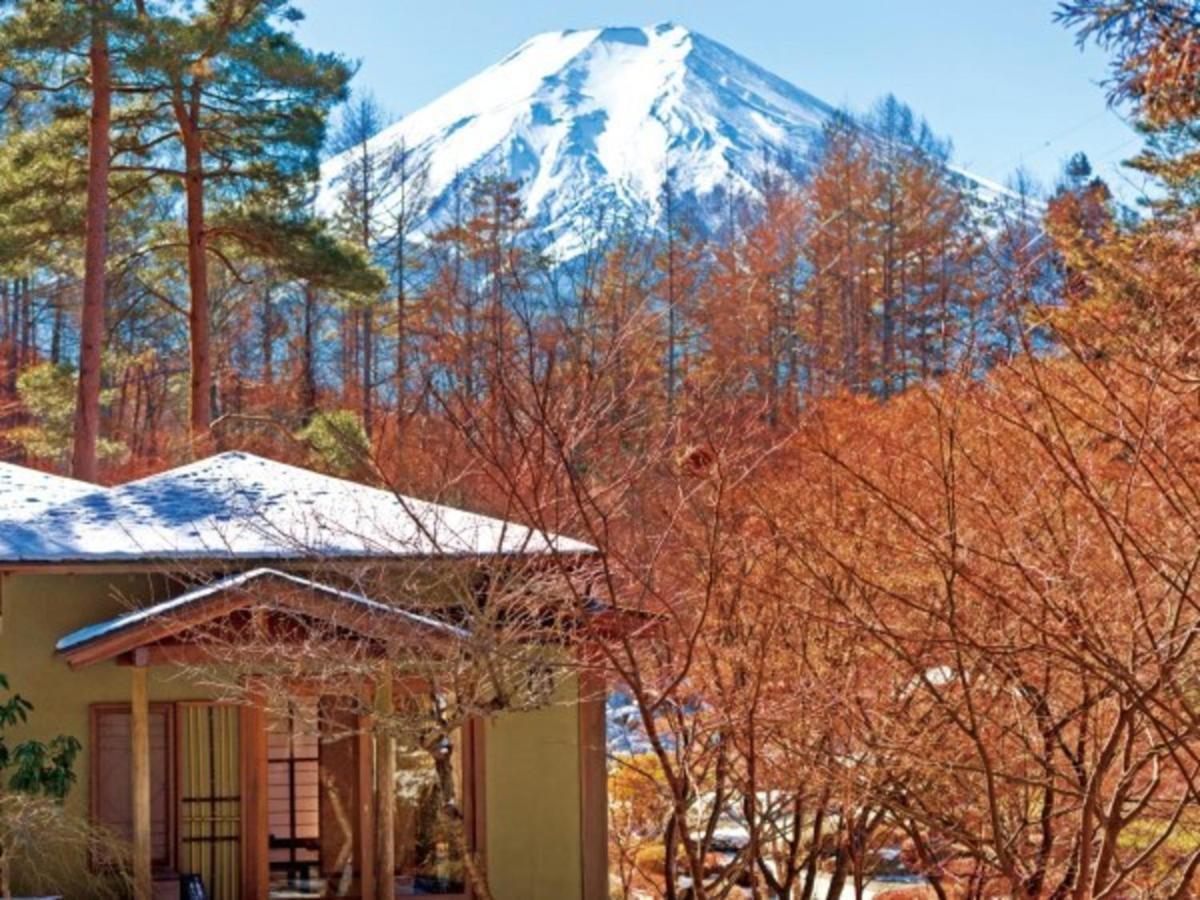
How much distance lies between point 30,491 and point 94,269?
672cm

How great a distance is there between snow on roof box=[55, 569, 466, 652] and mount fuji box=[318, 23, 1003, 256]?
9253 cm

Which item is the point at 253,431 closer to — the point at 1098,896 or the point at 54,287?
the point at 54,287

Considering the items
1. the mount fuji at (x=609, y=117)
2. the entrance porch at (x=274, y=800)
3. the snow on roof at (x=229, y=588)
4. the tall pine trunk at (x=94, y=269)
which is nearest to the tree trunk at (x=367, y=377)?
the tall pine trunk at (x=94, y=269)

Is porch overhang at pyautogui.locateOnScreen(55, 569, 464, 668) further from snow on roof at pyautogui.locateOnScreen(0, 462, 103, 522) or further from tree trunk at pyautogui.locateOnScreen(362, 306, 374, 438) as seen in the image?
tree trunk at pyautogui.locateOnScreen(362, 306, 374, 438)

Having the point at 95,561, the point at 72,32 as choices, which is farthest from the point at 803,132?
the point at 95,561

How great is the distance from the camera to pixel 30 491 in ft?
51.6

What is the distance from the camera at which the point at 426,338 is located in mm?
34281

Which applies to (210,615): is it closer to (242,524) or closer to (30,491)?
(242,524)

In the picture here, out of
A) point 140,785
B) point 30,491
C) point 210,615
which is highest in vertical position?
point 30,491

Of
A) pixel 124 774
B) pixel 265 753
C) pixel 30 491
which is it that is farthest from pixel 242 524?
pixel 30 491

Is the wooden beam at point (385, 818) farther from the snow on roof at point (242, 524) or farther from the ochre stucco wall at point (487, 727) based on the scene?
the snow on roof at point (242, 524)

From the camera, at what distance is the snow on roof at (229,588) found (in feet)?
36.7

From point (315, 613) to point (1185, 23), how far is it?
6827mm

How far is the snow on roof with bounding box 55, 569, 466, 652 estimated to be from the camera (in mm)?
11200
